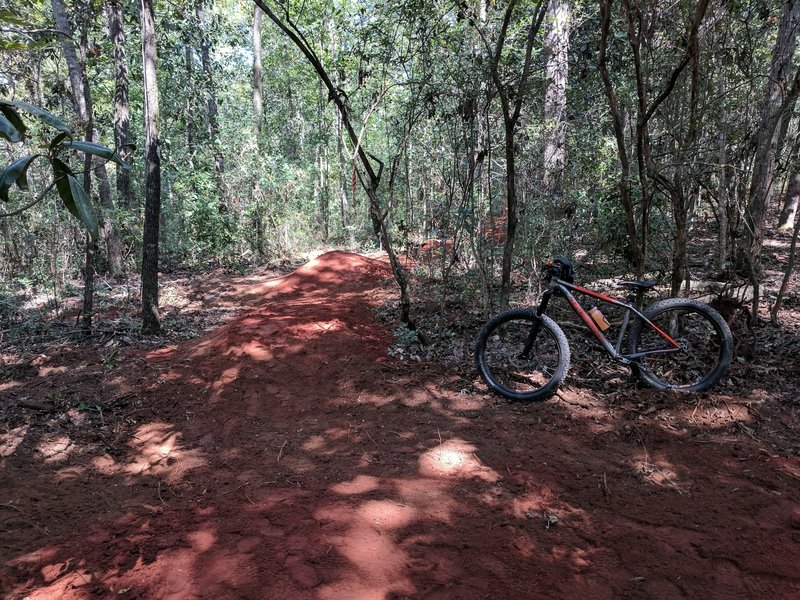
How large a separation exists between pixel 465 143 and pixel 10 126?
4534 mm

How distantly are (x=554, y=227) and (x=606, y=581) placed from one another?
524 centimetres

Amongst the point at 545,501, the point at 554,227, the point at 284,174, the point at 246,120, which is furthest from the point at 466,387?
the point at 246,120

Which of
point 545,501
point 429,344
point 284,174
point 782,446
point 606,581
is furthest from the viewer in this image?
point 284,174

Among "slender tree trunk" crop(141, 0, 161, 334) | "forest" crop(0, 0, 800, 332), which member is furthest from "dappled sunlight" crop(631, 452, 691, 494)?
"slender tree trunk" crop(141, 0, 161, 334)

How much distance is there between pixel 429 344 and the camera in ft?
17.6

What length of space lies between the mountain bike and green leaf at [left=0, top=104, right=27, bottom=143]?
11.8 ft

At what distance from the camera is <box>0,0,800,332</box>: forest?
4605 mm

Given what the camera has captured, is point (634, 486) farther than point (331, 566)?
Yes

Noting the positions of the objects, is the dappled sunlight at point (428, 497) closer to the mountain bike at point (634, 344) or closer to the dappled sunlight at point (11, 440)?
the mountain bike at point (634, 344)

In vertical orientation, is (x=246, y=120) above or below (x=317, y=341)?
above

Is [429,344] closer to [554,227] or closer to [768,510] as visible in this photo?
[554,227]

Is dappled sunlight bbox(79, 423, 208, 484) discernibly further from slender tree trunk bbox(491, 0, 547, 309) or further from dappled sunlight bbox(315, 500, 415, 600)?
slender tree trunk bbox(491, 0, 547, 309)

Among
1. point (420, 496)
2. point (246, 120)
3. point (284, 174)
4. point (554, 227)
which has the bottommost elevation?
point (420, 496)

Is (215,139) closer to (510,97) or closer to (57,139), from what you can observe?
(510,97)
